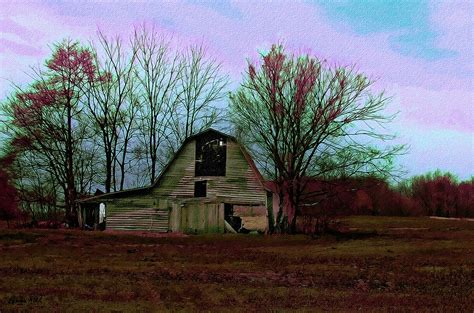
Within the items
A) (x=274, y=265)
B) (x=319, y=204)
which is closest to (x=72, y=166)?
(x=319, y=204)

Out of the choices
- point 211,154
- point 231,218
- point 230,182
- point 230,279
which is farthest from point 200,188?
point 230,279

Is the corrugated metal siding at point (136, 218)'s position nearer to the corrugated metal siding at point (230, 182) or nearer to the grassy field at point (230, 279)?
the corrugated metal siding at point (230, 182)

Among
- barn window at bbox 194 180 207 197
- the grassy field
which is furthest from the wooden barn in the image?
the grassy field

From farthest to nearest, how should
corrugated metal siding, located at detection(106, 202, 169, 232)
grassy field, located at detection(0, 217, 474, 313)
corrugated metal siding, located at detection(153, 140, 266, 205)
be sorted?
corrugated metal siding, located at detection(106, 202, 169, 232), corrugated metal siding, located at detection(153, 140, 266, 205), grassy field, located at detection(0, 217, 474, 313)

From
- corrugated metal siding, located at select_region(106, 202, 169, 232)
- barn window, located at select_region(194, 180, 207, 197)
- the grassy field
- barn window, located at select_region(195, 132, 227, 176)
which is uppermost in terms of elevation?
barn window, located at select_region(195, 132, 227, 176)

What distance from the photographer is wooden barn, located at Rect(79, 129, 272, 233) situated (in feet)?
126

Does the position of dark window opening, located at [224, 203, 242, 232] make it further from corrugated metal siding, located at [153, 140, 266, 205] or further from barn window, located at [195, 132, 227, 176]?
barn window, located at [195, 132, 227, 176]

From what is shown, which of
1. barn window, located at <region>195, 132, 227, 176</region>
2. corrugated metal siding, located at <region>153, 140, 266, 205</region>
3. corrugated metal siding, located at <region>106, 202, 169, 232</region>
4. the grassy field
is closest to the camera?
the grassy field

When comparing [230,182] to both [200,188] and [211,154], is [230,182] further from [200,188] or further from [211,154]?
[211,154]

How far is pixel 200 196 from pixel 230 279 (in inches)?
937

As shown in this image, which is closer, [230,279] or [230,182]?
[230,279]

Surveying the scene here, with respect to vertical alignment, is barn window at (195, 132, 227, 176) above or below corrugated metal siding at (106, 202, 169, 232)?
above

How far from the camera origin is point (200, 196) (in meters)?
38.8

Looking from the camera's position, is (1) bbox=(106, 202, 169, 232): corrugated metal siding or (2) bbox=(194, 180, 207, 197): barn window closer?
(2) bbox=(194, 180, 207, 197): barn window
